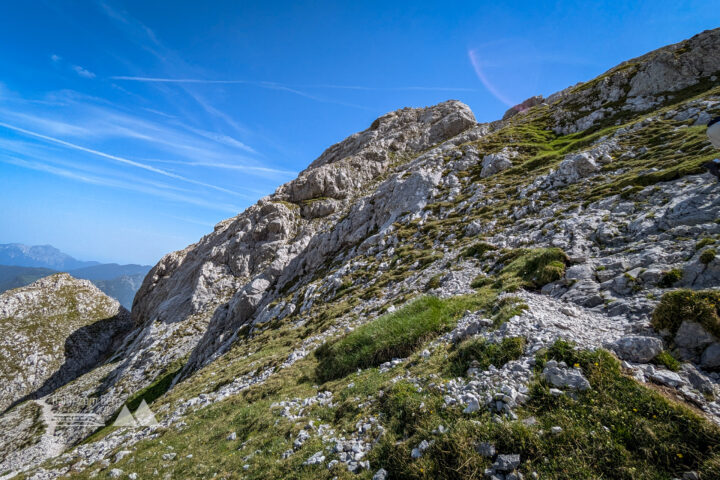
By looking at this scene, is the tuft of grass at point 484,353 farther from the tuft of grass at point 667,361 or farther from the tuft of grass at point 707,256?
the tuft of grass at point 707,256

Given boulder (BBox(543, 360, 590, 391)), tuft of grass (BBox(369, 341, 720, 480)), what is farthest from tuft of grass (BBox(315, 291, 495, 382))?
boulder (BBox(543, 360, 590, 391))

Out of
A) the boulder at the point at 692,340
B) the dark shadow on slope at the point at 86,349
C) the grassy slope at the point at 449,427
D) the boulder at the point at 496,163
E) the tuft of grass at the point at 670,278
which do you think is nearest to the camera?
the grassy slope at the point at 449,427

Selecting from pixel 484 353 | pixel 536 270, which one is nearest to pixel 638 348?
pixel 484 353

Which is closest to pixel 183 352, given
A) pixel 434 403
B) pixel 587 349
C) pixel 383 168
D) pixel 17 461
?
pixel 17 461

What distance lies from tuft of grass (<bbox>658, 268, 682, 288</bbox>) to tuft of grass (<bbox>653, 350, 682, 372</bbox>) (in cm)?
437

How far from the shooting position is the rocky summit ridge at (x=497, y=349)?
5703 millimetres

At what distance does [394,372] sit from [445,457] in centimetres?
500

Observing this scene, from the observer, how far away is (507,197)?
31.5 metres

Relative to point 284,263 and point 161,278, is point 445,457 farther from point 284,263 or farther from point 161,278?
point 161,278

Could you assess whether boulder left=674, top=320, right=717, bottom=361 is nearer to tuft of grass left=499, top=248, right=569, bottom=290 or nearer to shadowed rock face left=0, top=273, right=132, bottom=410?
tuft of grass left=499, top=248, right=569, bottom=290

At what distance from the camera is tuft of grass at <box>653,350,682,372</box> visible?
254 inches

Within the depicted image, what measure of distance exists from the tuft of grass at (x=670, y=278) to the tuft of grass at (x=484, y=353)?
608cm

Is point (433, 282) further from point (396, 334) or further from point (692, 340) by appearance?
point (692, 340)

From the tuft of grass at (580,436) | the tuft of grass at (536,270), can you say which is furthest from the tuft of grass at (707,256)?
the tuft of grass at (580,436)
